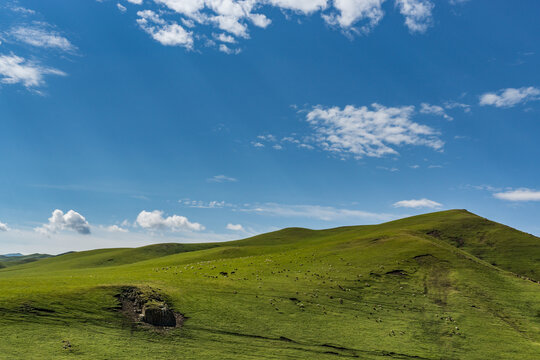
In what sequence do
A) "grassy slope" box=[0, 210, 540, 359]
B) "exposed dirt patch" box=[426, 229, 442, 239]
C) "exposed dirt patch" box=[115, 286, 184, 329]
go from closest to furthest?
"grassy slope" box=[0, 210, 540, 359] < "exposed dirt patch" box=[115, 286, 184, 329] < "exposed dirt patch" box=[426, 229, 442, 239]

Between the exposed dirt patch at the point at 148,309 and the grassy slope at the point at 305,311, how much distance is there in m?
1.29

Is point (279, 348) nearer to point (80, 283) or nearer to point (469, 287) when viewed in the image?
point (80, 283)

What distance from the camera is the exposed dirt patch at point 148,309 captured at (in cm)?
3809

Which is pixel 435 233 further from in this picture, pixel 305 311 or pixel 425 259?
pixel 305 311

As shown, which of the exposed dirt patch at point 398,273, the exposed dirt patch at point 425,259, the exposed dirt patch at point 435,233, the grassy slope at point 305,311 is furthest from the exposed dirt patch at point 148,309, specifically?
the exposed dirt patch at point 435,233

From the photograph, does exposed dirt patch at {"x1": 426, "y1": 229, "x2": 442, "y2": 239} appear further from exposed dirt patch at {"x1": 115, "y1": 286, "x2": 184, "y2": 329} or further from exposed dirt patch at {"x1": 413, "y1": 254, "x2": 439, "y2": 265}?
exposed dirt patch at {"x1": 115, "y1": 286, "x2": 184, "y2": 329}

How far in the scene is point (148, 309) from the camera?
127ft

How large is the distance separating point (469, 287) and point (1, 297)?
6780 cm

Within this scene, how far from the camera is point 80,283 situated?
48594 mm

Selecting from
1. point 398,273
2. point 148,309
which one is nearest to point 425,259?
point 398,273

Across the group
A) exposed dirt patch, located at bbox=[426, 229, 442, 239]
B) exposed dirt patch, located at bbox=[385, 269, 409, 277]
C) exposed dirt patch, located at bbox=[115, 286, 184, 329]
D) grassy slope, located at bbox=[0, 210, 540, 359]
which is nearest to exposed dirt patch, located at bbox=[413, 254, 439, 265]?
grassy slope, located at bbox=[0, 210, 540, 359]

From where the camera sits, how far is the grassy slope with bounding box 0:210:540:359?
33.6 metres

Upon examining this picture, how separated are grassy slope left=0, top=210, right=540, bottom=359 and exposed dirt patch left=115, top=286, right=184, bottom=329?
4.23 ft

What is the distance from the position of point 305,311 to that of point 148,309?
20775mm
